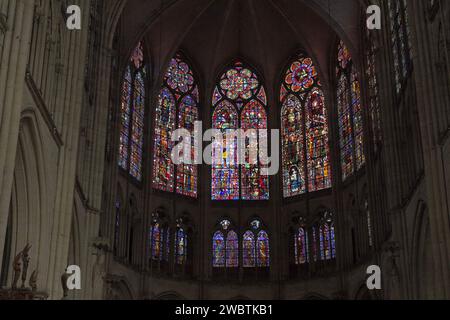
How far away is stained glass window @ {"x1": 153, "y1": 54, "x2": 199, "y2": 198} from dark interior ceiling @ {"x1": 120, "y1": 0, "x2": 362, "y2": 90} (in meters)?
0.94

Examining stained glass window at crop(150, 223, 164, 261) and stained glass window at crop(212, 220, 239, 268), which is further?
stained glass window at crop(212, 220, 239, 268)

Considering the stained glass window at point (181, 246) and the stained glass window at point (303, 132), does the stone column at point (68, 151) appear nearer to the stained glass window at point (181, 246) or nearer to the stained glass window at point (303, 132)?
the stained glass window at point (181, 246)

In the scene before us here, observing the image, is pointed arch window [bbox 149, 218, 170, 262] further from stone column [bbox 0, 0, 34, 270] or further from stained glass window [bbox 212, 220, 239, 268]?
stone column [bbox 0, 0, 34, 270]

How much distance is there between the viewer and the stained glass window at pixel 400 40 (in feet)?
79.6

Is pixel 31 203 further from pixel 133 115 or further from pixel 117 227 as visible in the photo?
pixel 133 115

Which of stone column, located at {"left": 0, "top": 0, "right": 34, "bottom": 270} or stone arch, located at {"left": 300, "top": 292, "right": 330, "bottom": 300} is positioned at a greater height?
stone column, located at {"left": 0, "top": 0, "right": 34, "bottom": 270}

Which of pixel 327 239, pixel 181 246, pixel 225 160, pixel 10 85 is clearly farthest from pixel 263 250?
pixel 10 85

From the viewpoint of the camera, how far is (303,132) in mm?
35219

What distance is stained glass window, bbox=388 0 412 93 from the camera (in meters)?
24.2

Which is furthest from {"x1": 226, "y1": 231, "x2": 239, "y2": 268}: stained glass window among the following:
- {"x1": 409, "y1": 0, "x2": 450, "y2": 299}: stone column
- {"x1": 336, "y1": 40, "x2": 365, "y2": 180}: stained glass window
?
{"x1": 409, "y1": 0, "x2": 450, "y2": 299}: stone column

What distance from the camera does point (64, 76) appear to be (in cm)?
2136

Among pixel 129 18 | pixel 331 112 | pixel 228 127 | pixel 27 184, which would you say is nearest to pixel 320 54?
pixel 331 112

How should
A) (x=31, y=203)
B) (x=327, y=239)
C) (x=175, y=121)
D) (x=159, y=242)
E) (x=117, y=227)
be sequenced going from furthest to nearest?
(x=175, y=121) → (x=159, y=242) → (x=327, y=239) → (x=117, y=227) → (x=31, y=203)

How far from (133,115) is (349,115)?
31.9ft
